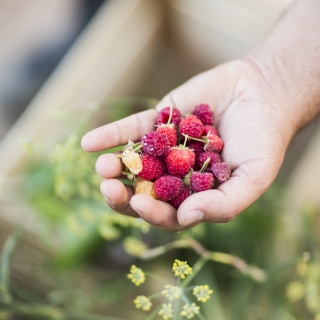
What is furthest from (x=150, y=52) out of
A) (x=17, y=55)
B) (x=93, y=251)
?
(x=93, y=251)

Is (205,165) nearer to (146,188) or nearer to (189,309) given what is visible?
(146,188)

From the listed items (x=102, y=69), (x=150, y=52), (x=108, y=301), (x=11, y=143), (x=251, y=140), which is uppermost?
(x=251, y=140)

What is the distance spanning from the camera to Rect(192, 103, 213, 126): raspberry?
700 millimetres

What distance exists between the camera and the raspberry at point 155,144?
0.61 meters

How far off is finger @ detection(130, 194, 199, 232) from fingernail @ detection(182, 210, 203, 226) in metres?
0.04

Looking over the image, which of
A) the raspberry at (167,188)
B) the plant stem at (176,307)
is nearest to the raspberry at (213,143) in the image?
the raspberry at (167,188)

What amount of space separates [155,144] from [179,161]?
5cm

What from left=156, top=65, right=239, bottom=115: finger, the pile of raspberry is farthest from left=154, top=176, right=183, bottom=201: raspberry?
left=156, top=65, right=239, bottom=115: finger

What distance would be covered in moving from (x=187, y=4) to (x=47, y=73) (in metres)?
0.59

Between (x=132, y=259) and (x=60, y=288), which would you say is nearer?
(x=60, y=288)

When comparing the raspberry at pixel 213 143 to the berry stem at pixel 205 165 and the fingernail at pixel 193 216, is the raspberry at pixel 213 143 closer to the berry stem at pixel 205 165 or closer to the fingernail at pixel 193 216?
the berry stem at pixel 205 165

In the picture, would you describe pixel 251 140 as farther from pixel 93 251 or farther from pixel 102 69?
pixel 102 69

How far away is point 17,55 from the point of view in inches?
60.7

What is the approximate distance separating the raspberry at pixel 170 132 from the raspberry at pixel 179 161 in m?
0.02
